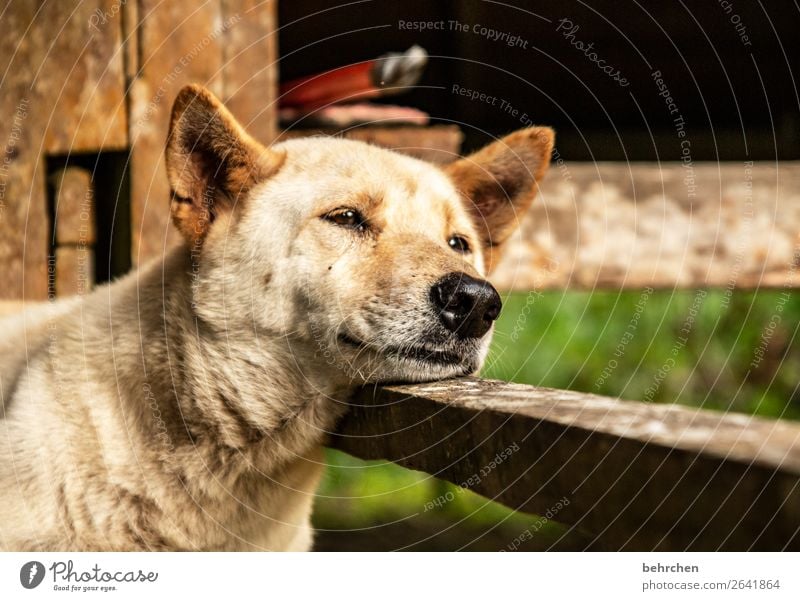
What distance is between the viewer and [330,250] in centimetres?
216

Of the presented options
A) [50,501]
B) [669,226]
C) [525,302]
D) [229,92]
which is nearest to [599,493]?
[50,501]

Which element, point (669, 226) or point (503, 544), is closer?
point (669, 226)

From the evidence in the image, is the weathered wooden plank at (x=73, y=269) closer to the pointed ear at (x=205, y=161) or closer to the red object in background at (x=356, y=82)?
the red object in background at (x=356, y=82)

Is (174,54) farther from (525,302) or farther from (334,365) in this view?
(525,302)

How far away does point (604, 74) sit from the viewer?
470 cm

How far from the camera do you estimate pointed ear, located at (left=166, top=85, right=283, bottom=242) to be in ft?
7.12

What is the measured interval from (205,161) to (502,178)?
886 mm

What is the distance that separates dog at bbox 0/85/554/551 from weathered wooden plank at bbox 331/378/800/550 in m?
0.36

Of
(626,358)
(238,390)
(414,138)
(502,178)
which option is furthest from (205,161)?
(626,358)

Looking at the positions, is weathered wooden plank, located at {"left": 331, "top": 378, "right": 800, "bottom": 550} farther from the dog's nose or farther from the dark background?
the dark background
